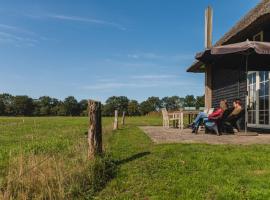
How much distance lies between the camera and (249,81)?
654 inches

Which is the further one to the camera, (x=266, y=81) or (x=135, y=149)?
(x=266, y=81)

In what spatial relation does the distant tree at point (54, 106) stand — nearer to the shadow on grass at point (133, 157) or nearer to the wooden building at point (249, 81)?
the wooden building at point (249, 81)

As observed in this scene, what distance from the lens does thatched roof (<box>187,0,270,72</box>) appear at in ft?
38.3

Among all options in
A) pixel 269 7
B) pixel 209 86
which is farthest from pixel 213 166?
pixel 209 86

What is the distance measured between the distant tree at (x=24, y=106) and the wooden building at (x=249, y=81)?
70613mm

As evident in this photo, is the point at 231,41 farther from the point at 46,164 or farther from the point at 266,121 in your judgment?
the point at 46,164

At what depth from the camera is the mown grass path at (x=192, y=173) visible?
5.16 metres

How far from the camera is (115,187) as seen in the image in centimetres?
565

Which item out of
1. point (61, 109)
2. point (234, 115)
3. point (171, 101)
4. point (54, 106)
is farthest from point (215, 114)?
point (171, 101)

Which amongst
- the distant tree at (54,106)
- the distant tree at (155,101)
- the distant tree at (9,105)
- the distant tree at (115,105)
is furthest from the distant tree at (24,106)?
the distant tree at (155,101)

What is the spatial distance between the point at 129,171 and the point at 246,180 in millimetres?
1825

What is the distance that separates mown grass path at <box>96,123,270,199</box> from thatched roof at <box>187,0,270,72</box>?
4.76m

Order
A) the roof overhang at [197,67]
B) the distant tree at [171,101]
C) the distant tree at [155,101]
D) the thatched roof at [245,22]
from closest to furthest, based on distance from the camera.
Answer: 1. the thatched roof at [245,22]
2. the roof overhang at [197,67]
3. the distant tree at [155,101]
4. the distant tree at [171,101]

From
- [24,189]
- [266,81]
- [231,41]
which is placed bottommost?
[24,189]
